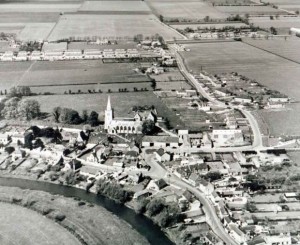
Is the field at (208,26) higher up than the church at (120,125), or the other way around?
the field at (208,26)

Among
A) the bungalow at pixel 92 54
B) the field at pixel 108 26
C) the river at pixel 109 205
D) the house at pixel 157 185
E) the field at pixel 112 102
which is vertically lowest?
the river at pixel 109 205

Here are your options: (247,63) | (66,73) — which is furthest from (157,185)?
(247,63)

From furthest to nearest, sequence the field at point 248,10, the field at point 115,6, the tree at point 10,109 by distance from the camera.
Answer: the field at point 115,6
the field at point 248,10
the tree at point 10,109

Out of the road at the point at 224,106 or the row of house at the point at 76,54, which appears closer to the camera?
the road at the point at 224,106

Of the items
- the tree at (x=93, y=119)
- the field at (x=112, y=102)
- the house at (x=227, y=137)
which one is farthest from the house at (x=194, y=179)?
the tree at (x=93, y=119)

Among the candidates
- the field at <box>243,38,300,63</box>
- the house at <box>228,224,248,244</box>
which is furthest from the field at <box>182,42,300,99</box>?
the house at <box>228,224,248,244</box>

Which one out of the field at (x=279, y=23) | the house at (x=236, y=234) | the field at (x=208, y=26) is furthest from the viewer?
the field at (x=208, y=26)

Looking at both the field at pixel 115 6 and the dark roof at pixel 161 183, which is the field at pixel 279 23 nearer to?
the field at pixel 115 6

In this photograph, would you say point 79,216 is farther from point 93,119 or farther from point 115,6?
point 115,6
